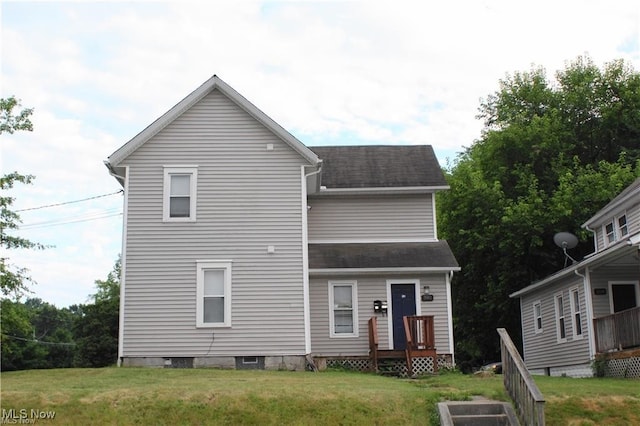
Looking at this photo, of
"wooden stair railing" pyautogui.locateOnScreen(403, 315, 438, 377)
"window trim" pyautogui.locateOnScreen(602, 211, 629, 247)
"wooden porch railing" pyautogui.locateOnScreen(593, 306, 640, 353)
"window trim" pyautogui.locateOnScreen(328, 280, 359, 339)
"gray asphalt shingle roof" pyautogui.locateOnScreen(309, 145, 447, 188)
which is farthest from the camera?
"window trim" pyautogui.locateOnScreen(602, 211, 629, 247)

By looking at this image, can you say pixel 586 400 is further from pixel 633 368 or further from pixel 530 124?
pixel 530 124

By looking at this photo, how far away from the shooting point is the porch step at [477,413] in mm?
13422

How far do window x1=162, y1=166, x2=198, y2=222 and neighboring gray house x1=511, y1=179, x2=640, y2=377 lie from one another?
37.9 ft

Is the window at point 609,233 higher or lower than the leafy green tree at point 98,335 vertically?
higher

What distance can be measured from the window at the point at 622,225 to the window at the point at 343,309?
9564mm

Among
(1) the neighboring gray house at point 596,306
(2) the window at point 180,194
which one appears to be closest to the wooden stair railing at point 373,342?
(2) the window at point 180,194

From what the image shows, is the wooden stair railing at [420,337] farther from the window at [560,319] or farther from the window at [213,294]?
the window at [560,319]

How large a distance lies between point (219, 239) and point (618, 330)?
11.3 m

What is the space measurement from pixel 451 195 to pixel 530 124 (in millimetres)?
5108

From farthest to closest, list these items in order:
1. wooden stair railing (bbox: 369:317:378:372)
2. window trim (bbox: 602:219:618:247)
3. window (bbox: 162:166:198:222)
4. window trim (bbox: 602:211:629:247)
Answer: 1. window trim (bbox: 602:219:618:247)
2. window trim (bbox: 602:211:629:247)
3. wooden stair railing (bbox: 369:317:378:372)
4. window (bbox: 162:166:198:222)

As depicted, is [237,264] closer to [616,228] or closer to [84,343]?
[616,228]

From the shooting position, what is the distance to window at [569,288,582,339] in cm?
2616

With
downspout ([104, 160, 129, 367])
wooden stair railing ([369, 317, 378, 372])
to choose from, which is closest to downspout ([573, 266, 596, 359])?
wooden stair railing ([369, 317, 378, 372])

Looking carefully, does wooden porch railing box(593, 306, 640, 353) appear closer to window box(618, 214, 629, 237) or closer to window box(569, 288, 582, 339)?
window box(569, 288, 582, 339)
